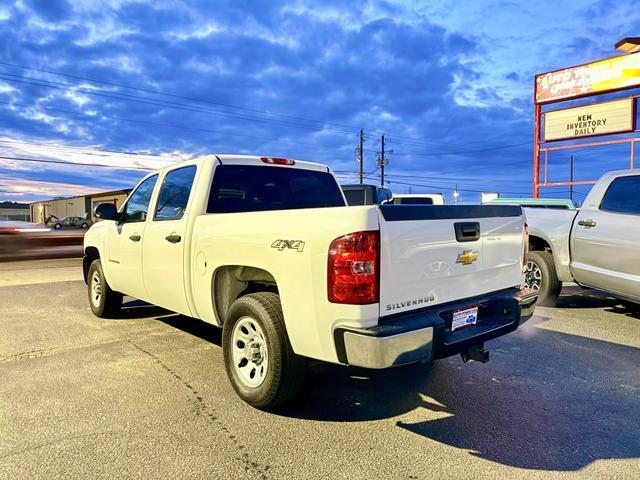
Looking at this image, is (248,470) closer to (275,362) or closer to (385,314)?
(275,362)

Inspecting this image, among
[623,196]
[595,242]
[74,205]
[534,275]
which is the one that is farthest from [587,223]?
[74,205]

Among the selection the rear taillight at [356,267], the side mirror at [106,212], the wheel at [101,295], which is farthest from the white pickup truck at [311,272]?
the wheel at [101,295]

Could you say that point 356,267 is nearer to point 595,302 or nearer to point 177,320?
point 177,320

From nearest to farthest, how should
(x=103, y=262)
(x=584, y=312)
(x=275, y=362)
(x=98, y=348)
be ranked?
(x=275, y=362) → (x=98, y=348) → (x=103, y=262) → (x=584, y=312)

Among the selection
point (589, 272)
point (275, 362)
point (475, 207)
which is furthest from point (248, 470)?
point (589, 272)

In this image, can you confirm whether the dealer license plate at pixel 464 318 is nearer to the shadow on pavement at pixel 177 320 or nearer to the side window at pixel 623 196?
the shadow on pavement at pixel 177 320

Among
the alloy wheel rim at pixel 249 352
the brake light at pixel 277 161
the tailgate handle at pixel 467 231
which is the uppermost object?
the brake light at pixel 277 161

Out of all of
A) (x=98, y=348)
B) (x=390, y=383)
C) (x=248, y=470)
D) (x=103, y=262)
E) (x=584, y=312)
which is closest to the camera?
(x=248, y=470)

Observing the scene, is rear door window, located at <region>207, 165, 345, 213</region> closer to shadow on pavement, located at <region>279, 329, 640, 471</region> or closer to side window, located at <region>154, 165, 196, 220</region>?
side window, located at <region>154, 165, 196, 220</region>

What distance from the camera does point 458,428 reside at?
317 cm

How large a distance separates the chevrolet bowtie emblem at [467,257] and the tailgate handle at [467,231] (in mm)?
91

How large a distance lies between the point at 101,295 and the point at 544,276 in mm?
6215

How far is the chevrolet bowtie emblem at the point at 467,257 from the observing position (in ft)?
10.7

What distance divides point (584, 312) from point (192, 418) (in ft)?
19.1
